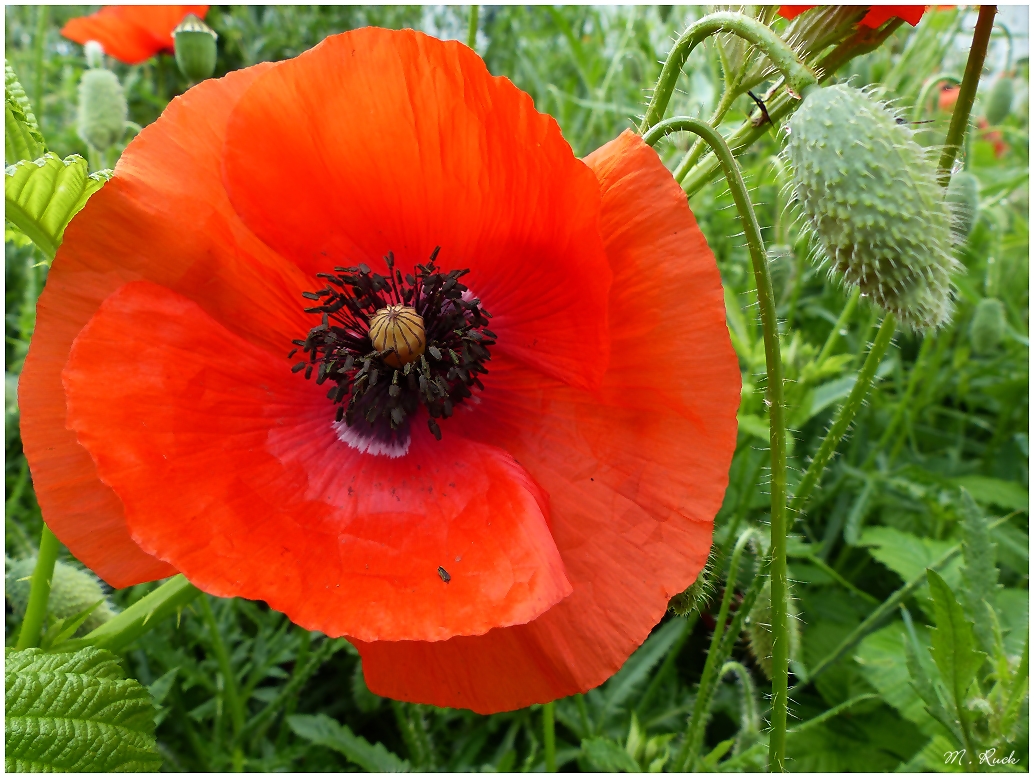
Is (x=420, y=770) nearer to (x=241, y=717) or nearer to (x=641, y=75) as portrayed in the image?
(x=241, y=717)

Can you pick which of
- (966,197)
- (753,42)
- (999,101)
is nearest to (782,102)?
(753,42)

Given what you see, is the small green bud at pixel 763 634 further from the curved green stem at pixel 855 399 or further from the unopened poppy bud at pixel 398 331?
the unopened poppy bud at pixel 398 331

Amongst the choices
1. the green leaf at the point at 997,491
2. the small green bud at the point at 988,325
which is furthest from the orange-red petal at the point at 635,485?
the small green bud at the point at 988,325

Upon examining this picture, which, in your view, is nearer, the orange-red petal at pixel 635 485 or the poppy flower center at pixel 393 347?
the orange-red petal at pixel 635 485

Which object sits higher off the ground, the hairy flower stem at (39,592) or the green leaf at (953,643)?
the green leaf at (953,643)

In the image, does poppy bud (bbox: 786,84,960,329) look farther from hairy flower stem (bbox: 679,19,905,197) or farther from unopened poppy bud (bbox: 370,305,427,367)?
unopened poppy bud (bbox: 370,305,427,367)

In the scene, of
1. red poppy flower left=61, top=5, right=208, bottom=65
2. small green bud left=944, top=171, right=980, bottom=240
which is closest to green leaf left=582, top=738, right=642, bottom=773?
small green bud left=944, top=171, right=980, bottom=240
